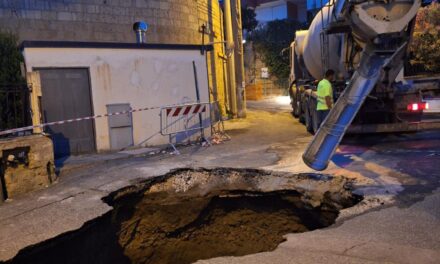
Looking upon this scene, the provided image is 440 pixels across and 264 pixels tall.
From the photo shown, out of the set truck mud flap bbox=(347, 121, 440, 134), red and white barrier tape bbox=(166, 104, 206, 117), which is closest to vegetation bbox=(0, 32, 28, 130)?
red and white barrier tape bbox=(166, 104, 206, 117)

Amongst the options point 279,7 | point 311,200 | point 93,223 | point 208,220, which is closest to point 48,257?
point 93,223

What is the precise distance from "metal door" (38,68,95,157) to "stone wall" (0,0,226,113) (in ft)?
9.31

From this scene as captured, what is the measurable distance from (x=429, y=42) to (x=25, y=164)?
53.3ft

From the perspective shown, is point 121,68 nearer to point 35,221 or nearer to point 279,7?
point 35,221

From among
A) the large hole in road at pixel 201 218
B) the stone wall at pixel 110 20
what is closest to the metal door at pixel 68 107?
the stone wall at pixel 110 20

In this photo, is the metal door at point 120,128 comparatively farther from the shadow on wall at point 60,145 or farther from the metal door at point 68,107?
the shadow on wall at point 60,145

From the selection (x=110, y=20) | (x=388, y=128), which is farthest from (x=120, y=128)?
(x=388, y=128)

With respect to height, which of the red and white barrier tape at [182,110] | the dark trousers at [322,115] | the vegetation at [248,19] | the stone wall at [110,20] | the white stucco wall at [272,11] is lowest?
the dark trousers at [322,115]

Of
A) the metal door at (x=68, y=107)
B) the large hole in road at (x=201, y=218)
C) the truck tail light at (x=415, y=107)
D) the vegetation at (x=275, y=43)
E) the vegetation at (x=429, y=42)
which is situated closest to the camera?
the large hole in road at (x=201, y=218)

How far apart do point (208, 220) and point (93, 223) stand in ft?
5.44

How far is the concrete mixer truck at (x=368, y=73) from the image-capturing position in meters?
6.84

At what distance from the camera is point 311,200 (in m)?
5.79

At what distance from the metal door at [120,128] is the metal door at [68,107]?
1.74ft

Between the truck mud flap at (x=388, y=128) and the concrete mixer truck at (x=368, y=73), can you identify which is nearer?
the concrete mixer truck at (x=368, y=73)
